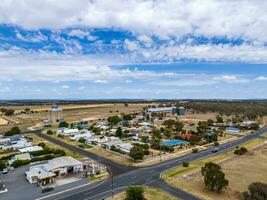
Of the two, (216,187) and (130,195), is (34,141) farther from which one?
(216,187)

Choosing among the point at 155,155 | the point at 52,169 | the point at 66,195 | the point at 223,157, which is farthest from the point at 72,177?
the point at 223,157

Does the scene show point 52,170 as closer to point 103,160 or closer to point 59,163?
point 59,163

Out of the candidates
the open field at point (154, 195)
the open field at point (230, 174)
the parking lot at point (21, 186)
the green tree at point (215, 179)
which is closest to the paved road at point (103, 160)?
the parking lot at point (21, 186)

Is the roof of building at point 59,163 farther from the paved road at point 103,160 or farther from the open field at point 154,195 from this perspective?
the open field at point 154,195

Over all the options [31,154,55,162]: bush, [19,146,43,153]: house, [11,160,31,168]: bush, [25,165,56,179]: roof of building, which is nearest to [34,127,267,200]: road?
[25,165,56,179]: roof of building

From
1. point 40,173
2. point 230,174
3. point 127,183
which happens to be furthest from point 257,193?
point 40,173

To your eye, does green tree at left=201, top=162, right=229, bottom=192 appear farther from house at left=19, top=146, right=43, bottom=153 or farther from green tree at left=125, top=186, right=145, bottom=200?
house at left=19, top=146, right=43, bottom=153
